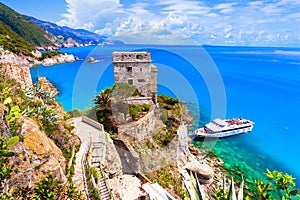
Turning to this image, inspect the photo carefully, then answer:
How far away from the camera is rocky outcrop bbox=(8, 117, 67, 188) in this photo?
5.23 m

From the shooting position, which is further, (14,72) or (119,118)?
(119,118)

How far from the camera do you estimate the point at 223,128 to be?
89.2 ft

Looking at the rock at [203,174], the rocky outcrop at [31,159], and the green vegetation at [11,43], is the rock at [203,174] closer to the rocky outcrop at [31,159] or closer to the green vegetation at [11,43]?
the rocky outcrop at [31,159]

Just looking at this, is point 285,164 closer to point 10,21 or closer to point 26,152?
point 26,152

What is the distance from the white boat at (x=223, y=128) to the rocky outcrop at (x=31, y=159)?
21686 millimetres

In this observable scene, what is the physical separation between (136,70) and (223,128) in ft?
53.6

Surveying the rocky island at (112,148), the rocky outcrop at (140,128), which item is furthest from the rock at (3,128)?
the rocky outcrop at (140,128)

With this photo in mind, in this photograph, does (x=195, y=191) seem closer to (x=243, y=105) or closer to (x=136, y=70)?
(x=136, y=70)

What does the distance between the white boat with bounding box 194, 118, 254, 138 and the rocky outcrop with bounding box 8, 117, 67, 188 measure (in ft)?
71.1

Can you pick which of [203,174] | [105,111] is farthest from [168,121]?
[105,111]

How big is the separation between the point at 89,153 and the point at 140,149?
15.4 ft

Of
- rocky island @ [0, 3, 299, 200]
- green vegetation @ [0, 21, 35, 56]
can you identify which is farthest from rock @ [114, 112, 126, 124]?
green vegetation @ [0, 21, 35, 56]

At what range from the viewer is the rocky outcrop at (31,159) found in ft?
17.2

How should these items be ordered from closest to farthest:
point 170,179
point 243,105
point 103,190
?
point 103,190, point 170,179, point 243,105
